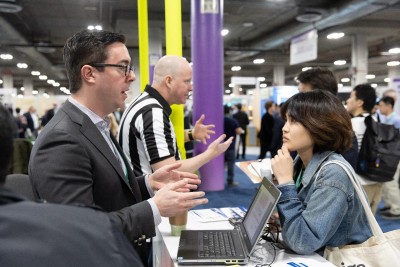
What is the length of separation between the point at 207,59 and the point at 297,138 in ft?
13.0

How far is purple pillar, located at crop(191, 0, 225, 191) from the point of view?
541 centimetres

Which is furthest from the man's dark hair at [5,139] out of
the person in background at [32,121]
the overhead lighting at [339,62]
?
the overhead lighting at [339,62]

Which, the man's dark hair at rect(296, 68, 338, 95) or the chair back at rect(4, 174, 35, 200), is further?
the man's dark hair at rect(296, 68, 338, 95)

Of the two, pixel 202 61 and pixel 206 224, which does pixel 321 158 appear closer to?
pixel 206 224

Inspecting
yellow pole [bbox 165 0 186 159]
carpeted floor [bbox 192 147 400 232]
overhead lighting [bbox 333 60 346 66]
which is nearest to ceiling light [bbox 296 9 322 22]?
carpeted floor [bbox 192 147 400 232]

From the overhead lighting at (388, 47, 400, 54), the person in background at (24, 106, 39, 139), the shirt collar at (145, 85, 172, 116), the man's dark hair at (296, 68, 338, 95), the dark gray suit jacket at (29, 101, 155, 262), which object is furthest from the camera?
the overhead lighting at (388, 47, 400, 54)

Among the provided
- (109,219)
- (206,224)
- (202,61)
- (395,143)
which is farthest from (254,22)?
(109,219)

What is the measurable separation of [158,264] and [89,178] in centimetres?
88

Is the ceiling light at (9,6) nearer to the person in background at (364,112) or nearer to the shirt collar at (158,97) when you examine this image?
the shirt collar at (158,97)

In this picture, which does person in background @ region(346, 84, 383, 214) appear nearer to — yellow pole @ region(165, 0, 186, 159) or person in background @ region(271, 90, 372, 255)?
yellow pole @ region(165, 0, 186, 159)

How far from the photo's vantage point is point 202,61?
213 inches

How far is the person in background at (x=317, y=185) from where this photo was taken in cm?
138

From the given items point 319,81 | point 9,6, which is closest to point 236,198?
point 319,81

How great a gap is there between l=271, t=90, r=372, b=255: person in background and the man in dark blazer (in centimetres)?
35
